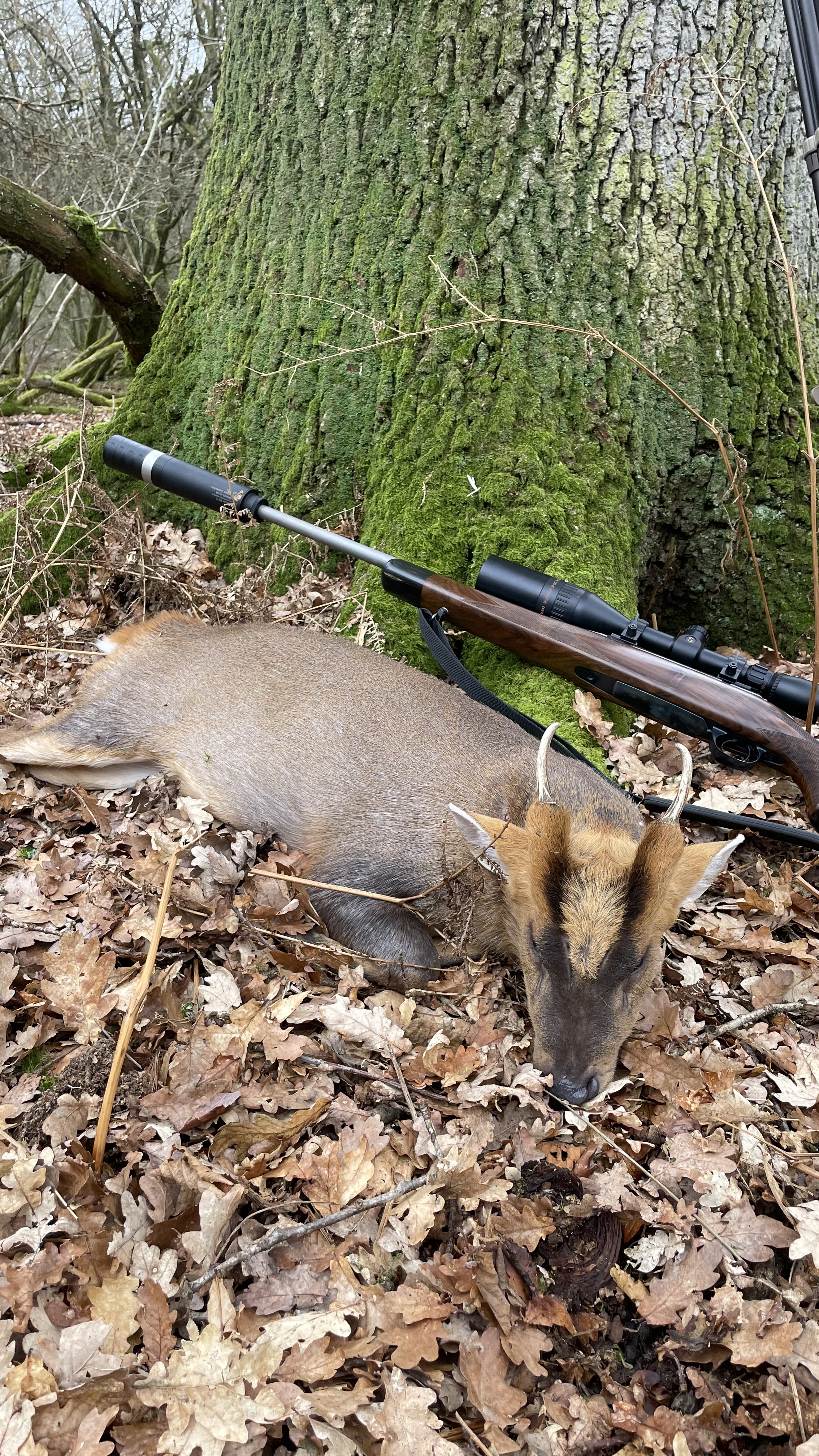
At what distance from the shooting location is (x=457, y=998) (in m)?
3.79

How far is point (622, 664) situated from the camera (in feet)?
14.7

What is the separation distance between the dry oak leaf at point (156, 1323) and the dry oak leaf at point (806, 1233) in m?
0.58

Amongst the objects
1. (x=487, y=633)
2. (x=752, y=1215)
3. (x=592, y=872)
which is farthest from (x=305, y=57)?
(x=752, y=1215)

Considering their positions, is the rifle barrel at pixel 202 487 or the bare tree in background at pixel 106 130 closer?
the rifle barrel at pixel 202 487

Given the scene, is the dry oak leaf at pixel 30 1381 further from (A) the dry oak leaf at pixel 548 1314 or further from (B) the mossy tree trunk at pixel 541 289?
(B) the mossy tree trunk at pixel 541 289

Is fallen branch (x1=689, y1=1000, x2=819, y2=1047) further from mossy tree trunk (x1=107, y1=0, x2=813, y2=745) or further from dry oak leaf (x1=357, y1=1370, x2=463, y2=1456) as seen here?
mossy tree trunk (x1=107, y1=0, x2=813, y2=745)

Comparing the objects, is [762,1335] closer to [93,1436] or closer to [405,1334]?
[405,1334]

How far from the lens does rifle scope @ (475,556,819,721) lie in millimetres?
4555

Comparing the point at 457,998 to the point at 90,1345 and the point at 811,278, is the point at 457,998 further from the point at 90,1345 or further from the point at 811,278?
the point at 811,278

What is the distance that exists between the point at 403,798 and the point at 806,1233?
2.20m

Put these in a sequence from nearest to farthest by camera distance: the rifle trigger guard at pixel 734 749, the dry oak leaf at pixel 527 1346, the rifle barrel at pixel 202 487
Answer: the dry oak leaf at pixel 527 1346
the rifle trigger guard at pixel 734 749
the rifle barrel at pixel 202 487

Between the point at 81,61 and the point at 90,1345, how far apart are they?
24.8m

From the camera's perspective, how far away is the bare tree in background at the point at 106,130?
18766 millimetres

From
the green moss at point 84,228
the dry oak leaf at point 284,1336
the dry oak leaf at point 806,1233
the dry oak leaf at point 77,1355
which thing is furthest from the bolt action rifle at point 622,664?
the green moss at point 84,228
